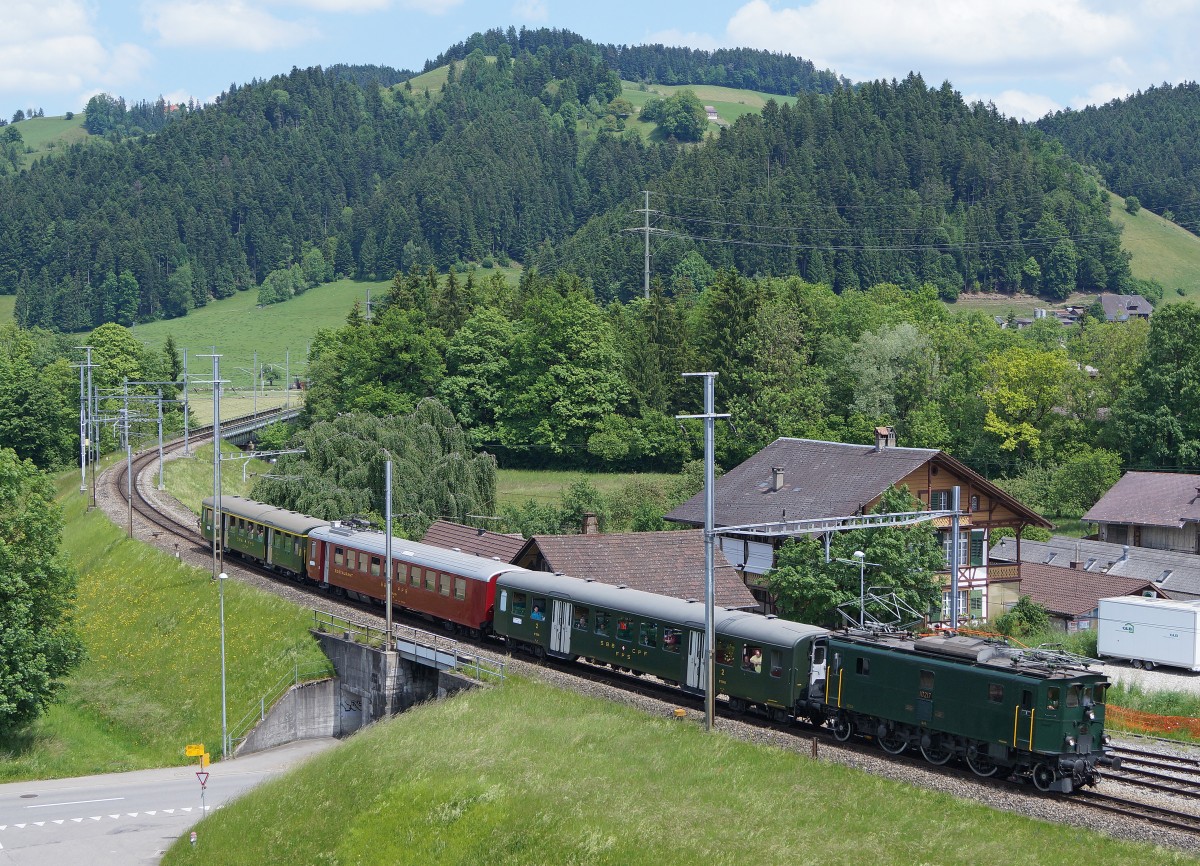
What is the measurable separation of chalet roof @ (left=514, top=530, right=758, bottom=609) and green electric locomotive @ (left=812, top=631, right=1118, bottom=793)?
12629mm

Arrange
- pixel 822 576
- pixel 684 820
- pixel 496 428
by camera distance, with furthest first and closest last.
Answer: pixel 496 428 → pixel 822 576 → pixel 684 820

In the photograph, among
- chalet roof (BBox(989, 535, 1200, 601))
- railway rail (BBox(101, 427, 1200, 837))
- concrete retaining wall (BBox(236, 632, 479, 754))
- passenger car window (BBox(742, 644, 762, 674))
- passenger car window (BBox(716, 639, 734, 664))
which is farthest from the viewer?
chalet roof (BBox(989, 535, 1200, 601))

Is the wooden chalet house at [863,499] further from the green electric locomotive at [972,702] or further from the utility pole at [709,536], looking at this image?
the utility pole at [709,536]

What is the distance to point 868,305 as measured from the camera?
119625mm

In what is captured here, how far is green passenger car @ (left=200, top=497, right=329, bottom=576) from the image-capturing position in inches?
2281

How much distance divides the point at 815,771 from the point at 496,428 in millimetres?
77716

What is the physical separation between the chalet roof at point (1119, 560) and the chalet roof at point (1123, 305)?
12592 cm

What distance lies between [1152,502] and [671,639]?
148ft

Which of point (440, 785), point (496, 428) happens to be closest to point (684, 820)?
point (440, 785)

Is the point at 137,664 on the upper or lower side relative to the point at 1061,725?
lower

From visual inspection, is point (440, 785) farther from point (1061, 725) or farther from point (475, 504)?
point (475, 504)

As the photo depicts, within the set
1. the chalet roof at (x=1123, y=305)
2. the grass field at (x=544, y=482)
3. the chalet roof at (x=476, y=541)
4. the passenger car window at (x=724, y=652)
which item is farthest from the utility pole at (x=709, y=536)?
the chalet roof at (x=1123, y=305)

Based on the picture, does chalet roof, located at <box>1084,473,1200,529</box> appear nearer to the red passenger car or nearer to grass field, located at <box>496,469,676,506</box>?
grass field, located at <box>496,469,676,506</box>

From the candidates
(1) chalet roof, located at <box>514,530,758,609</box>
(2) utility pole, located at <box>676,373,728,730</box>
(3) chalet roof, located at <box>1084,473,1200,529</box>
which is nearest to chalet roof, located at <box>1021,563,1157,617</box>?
(3) chalet roof, located at <box>1084,473,1200,529</box>
